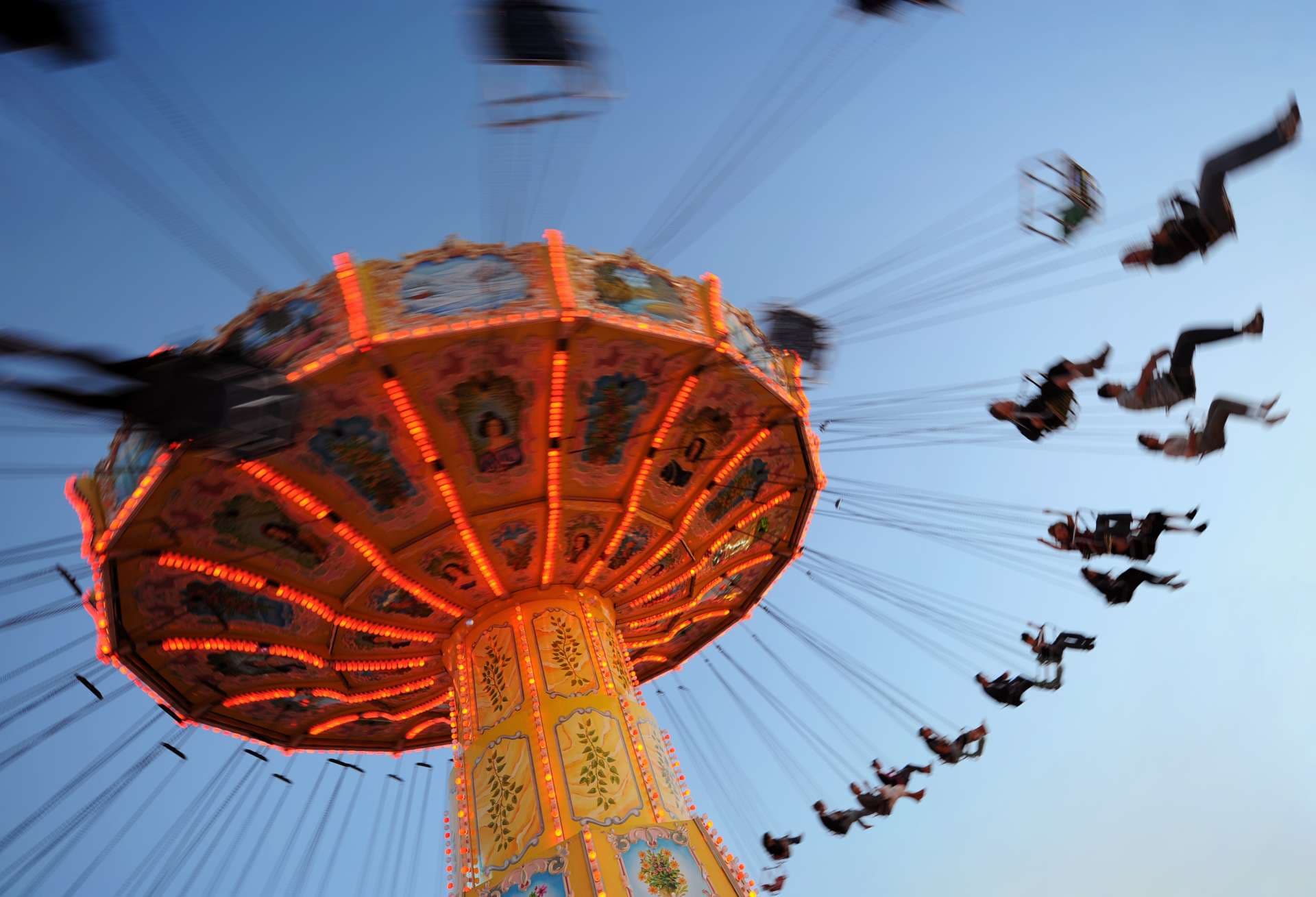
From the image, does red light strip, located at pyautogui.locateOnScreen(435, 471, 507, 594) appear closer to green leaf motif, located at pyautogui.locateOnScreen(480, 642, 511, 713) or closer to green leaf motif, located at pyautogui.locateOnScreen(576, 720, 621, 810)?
green leaf motif, located at pyautogui.locateOnScreen(480, 642, 511, 713)

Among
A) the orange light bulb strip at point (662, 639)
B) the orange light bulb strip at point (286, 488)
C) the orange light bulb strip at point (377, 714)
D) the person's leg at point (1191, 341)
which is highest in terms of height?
the orange light bulb strip at point (662, 639)

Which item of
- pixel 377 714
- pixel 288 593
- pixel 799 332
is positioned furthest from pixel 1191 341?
pixel 377 714

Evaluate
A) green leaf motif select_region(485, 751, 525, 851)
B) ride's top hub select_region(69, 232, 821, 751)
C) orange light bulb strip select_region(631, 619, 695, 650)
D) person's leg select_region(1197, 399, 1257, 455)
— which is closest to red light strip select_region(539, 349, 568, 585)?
ride's top hub select_region(69, 232, 821, 751)

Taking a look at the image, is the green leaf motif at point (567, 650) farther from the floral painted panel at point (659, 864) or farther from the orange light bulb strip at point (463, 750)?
the floral painted panel at point (659, 864)

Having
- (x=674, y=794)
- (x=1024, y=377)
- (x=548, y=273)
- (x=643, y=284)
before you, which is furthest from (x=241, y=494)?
(x=1024, y=377)

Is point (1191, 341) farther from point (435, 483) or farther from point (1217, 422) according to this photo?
point (435, 483)

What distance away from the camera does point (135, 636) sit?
9.62m

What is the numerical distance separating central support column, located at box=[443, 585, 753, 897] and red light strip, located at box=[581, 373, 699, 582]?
621mm

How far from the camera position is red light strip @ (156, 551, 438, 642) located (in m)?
8.80

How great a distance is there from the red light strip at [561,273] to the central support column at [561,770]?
4.46 m

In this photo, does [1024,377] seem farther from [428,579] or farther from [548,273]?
[428,579]

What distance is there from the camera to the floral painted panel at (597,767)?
8.80 meters

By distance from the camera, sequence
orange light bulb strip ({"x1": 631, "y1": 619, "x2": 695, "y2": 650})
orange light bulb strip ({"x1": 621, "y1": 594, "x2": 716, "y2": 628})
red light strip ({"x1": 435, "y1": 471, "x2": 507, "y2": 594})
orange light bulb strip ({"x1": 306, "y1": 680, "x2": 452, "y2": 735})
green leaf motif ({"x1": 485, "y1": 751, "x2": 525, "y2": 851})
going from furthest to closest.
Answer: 1. orange light bulb strip ({"x1": 631, "y1": 619, "x2": 695, "y2": 650})
2. orange light bulb strip ({"x1": 621, "y1": 594, "x2": 716, "y2": 628})
3. orange light bulb strip ({"x1": 306, "y1": 680, "x2": 452, "y2": 735})
4. red light strip ({"x1": 435, "y1": 471, "x2": 507, "y2": 594})
5. green leaf motif ({"x1": 485, "y1": 751, "x2": 525, "y2": 851})

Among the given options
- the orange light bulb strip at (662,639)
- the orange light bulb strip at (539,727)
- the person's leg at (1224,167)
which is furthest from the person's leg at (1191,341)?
the orange light bulb strip at (662,639)
